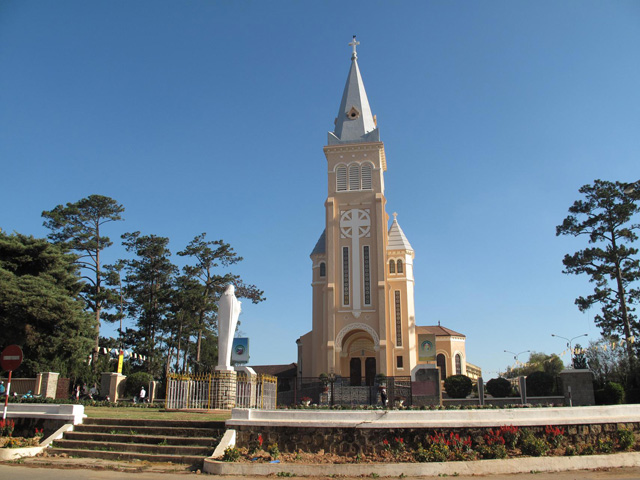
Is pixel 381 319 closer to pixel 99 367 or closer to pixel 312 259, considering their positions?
pixel 312 259

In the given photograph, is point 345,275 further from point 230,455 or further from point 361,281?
point 230,455

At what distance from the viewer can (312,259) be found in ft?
149

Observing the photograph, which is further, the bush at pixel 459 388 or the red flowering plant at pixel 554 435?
the bush at pixel 459 388

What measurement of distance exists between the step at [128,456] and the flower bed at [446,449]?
2.84ft

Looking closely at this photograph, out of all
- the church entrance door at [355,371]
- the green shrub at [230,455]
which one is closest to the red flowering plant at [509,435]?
the green shrub at [230,455]

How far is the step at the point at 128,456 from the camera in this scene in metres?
10.8

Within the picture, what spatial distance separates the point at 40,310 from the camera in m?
26.7

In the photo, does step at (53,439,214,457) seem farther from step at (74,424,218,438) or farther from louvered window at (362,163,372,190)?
louvered window at (362,163,372,190)

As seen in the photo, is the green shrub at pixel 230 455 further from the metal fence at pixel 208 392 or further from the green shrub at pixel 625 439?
the green shrub at pixel 625 439

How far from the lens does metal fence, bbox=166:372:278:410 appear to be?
56.0ft

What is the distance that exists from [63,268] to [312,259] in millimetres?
20209

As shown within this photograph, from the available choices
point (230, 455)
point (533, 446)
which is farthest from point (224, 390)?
point (533, 446)

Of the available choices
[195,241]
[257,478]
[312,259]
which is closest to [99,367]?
[195,241]

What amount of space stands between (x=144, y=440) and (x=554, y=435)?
8966mm
